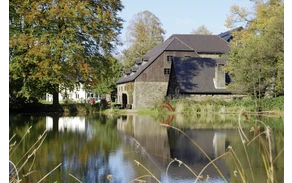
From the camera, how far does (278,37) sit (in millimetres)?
18906

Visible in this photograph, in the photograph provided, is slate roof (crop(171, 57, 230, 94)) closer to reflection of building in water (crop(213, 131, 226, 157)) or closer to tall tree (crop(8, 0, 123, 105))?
tall tree (crop(8, 0, 123, 105))

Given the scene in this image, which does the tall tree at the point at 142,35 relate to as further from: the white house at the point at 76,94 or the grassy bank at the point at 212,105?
the grassy bank at the point at 212,105

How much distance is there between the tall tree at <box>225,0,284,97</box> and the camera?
762 inches

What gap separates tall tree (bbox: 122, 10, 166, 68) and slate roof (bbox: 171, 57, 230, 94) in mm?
11491

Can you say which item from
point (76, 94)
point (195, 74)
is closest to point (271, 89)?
point (195, 74)

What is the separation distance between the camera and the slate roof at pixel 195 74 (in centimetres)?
2680

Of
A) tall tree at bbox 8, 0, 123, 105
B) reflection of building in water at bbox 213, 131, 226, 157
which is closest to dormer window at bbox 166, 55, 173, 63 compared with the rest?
tall tree at bbox 8, 0, 123, 105

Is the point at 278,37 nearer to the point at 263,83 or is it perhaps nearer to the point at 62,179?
the point at 263,83

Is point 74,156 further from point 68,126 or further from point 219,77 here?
point 219,77

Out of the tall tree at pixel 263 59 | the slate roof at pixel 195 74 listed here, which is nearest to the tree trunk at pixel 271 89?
the tall tree at pixel 263 59

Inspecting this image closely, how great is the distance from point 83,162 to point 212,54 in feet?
107

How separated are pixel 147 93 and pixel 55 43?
12.5 meters
